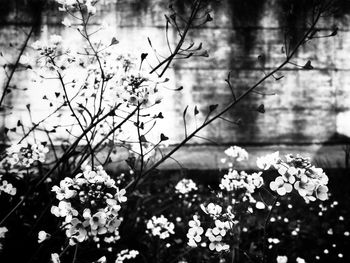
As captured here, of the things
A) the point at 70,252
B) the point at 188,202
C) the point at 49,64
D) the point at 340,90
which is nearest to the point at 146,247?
the point at 70,252

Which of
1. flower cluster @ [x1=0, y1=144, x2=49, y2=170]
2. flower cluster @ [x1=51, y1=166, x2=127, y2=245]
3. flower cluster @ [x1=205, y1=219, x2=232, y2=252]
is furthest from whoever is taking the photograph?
flower cluster @ [x1=0, y1=144, x2=49, y2=170]

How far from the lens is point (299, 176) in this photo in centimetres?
115

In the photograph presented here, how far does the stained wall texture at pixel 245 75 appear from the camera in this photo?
3908 mm

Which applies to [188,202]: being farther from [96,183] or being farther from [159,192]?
[96,183]

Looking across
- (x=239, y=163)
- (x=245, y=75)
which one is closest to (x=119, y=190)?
(x=239, y=163)

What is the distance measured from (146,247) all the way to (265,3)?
3.33 metres

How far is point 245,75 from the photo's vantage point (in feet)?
13.5

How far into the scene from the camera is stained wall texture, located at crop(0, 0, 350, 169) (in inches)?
154

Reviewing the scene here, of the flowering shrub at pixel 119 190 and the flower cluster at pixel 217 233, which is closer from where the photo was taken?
the flowering shrub at pixel 119 190

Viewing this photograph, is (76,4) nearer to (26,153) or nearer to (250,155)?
(26,153)

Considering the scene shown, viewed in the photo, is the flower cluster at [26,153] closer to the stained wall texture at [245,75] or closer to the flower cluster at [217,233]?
the flower cluster at [217,233]

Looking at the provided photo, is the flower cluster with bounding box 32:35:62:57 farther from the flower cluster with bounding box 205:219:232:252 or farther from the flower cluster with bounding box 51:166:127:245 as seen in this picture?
the flower cluster with bounding box 205:219:232:252

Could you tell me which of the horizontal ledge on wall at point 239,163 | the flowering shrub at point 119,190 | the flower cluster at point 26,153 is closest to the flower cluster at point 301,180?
the flowering shrub at point 119,190

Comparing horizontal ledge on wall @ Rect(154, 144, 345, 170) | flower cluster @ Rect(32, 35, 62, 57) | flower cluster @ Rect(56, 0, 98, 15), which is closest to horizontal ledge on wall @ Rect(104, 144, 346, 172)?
horizontal ledge on wall @ Rect(154, 144, 345, 170)
